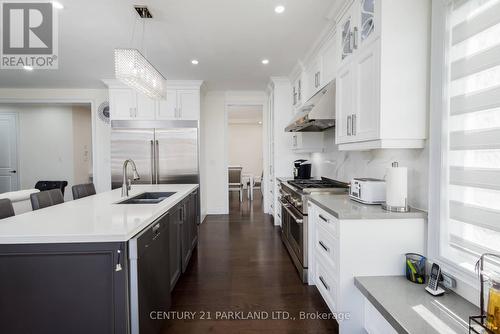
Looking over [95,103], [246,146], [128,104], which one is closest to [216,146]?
[128,104]

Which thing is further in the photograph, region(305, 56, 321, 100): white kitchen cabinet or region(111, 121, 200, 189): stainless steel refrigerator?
region(111, 121, 200, 189): stainless steel refrigerator

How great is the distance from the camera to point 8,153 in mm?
6262

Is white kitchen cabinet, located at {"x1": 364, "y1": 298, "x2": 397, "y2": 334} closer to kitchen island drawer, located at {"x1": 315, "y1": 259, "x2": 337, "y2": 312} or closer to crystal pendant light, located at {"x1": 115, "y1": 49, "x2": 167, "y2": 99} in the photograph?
kitchen island drawer, located at {"x1": 315, "y1": 259, "x2": 337, "y2": 312}

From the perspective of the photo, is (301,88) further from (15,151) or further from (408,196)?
(15,151)

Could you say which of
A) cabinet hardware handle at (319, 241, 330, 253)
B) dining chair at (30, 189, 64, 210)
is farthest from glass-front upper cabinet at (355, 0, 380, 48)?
dining chair at (30, 189, 64, 210)

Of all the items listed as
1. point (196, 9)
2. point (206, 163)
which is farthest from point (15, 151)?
point (196, 9)

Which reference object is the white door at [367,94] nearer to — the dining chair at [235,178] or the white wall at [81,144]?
the dining chair at [235,178]

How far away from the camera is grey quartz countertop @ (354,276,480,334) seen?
112cm

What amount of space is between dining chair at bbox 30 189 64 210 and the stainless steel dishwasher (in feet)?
3.72

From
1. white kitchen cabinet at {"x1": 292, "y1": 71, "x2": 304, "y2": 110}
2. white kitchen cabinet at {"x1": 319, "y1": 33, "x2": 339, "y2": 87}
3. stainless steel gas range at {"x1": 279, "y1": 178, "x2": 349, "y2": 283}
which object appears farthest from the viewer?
white kitchen cabinet at {"x1": 292, "y1": 71, "x2": 304, "y2": 110}

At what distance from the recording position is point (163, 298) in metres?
1.84

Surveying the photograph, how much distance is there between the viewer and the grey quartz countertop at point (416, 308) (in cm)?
112

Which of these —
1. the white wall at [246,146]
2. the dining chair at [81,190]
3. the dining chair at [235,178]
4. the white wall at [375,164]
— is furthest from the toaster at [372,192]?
the white wall at [246,146]

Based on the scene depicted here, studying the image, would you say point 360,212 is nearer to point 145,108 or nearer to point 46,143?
point 145,108
